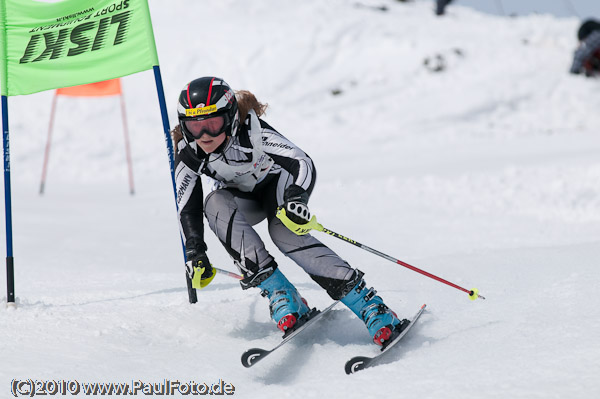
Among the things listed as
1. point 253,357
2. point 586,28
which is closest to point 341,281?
point 253,357

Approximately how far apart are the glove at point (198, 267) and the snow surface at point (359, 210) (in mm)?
393

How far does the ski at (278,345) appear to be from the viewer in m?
3.05

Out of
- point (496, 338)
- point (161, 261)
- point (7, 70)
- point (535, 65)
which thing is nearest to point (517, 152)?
point (535, 65)

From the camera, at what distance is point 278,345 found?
10.6 ft

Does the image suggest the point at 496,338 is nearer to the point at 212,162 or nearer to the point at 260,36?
the point at 212,162

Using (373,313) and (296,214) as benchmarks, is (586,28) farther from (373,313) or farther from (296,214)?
(296,214)

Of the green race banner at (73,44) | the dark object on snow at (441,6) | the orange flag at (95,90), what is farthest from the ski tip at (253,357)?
the dark object on snow at (441,6)

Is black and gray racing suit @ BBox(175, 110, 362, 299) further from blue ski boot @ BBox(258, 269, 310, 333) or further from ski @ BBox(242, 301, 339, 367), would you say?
ski @ BBox(242, 301, 339, 367)

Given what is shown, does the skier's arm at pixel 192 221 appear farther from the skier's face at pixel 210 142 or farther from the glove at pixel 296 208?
the glove at pixel 296 208

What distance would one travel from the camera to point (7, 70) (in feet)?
14.3

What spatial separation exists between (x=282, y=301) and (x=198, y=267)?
54 centimetres

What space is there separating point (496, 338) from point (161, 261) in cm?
434

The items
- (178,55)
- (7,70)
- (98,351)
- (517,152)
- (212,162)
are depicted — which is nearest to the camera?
(98,351)

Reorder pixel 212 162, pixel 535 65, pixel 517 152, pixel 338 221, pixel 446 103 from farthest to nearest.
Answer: pixel 535 65 < pixel 446 103 < pixel 517 152 < pixel 338 221 < pixel 212 162
